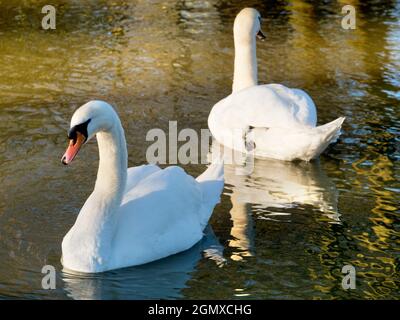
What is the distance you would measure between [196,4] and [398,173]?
23.3 feet

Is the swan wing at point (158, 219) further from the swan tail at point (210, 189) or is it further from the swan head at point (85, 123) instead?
the swan head at point (85, 123)

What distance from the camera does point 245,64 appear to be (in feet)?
32.6

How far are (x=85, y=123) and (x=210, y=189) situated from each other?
1.49m

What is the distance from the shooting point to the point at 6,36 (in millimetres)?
12836

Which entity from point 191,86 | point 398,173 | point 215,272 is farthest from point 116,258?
point 191,86

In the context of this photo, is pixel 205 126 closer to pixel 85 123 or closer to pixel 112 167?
pixel 112 167

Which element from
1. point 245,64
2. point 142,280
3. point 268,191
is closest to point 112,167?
point 142,280

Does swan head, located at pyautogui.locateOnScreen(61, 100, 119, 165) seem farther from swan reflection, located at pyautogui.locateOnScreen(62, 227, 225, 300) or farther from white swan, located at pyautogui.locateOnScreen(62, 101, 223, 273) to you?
swan reflection, located at pyautogui.locateOnScreen(62, 227, 225, 300)

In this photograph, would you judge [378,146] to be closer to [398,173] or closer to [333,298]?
[398,173]

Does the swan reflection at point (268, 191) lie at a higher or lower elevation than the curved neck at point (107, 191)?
lower

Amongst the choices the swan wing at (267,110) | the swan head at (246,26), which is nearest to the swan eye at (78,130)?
the swan wing at (267,110)

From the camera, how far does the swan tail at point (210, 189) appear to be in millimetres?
7258

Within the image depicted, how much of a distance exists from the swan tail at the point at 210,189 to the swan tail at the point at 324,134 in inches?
42.4

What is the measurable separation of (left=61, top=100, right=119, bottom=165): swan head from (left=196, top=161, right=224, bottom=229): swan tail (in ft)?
Answer: 4.03
